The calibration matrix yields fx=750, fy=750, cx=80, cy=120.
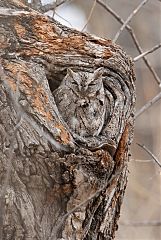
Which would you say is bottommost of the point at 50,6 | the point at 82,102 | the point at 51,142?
the point at 51,142

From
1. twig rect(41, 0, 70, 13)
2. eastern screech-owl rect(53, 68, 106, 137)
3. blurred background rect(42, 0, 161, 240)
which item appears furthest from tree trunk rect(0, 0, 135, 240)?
blurred background rect(42, 0, 161, 240)

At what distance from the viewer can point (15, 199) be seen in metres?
2.09

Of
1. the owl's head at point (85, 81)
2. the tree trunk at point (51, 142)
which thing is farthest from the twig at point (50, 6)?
the owl's head at point (85, 81)

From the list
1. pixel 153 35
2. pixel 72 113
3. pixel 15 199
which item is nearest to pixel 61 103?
pixel 72 113

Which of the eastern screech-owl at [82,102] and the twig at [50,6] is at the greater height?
the twig at [50,6]

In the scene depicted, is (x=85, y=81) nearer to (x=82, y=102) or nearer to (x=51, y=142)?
(x=82, y=102)

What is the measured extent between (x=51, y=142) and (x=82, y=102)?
21cm

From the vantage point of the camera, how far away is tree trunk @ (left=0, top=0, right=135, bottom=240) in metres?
2.10

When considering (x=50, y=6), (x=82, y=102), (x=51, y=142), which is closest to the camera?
(x=51, y=142)

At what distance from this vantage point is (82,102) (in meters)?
2.25

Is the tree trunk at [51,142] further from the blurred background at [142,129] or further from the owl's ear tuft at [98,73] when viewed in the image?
the blurred background at [142,129]

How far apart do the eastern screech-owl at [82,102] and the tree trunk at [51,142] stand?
3 centimetres

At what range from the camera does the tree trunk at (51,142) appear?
210cm

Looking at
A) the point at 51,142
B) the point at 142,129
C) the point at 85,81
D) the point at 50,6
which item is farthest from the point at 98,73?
the point at 142,129
